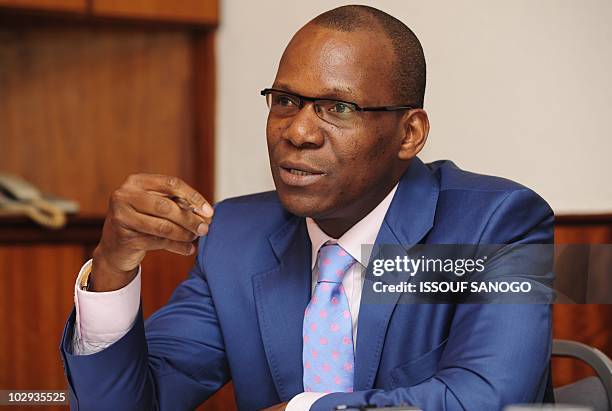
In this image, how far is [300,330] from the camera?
4.53 ft

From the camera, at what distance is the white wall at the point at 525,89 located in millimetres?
1403

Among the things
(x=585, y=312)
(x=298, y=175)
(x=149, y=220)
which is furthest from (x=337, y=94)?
(x=585, y=312)

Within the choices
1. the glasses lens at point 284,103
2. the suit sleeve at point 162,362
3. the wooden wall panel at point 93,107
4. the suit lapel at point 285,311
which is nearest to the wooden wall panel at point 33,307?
the wooden wall panel at point 93,107

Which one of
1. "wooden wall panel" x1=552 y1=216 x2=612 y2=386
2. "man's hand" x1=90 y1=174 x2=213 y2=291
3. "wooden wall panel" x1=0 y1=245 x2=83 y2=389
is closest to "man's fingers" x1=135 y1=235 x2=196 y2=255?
"man's hand" x1=90 y1=174 x2=213 y2=291

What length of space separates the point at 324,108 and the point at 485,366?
405 millimetres

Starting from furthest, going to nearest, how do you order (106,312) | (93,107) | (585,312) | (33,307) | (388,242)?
(93,107)
(33,307)
(585,312)
(388,242)
(106,312)

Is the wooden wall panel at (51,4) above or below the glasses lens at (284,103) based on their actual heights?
above

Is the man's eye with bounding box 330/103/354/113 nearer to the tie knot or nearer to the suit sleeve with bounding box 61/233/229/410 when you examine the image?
the tie knot

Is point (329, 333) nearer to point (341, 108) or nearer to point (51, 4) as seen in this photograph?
point (341, 108)

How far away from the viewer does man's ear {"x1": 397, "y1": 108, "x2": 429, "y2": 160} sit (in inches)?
54.4

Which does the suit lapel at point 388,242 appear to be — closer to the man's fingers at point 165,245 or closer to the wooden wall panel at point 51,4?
the man's fingers at point 165,245

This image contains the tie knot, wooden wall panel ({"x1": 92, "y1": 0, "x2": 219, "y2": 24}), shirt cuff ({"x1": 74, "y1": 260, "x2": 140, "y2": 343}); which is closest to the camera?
shirt cuff ({"x1": 74, "y1": 260, "x2": 140, "y2": 343})

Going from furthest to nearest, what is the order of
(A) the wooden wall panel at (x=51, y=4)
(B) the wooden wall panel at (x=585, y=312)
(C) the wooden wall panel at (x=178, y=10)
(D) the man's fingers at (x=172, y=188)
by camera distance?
1. (C) the wooden wall panel at (x=178, y=10)
2. (A) the wooden wall panel at (x=51, y=4)
3. (B) the wooden wall panel at (x=585, y=312)
4. (D) the man's fingers at (x=172, y=188)

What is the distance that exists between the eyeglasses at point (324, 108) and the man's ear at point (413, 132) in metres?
0.05
